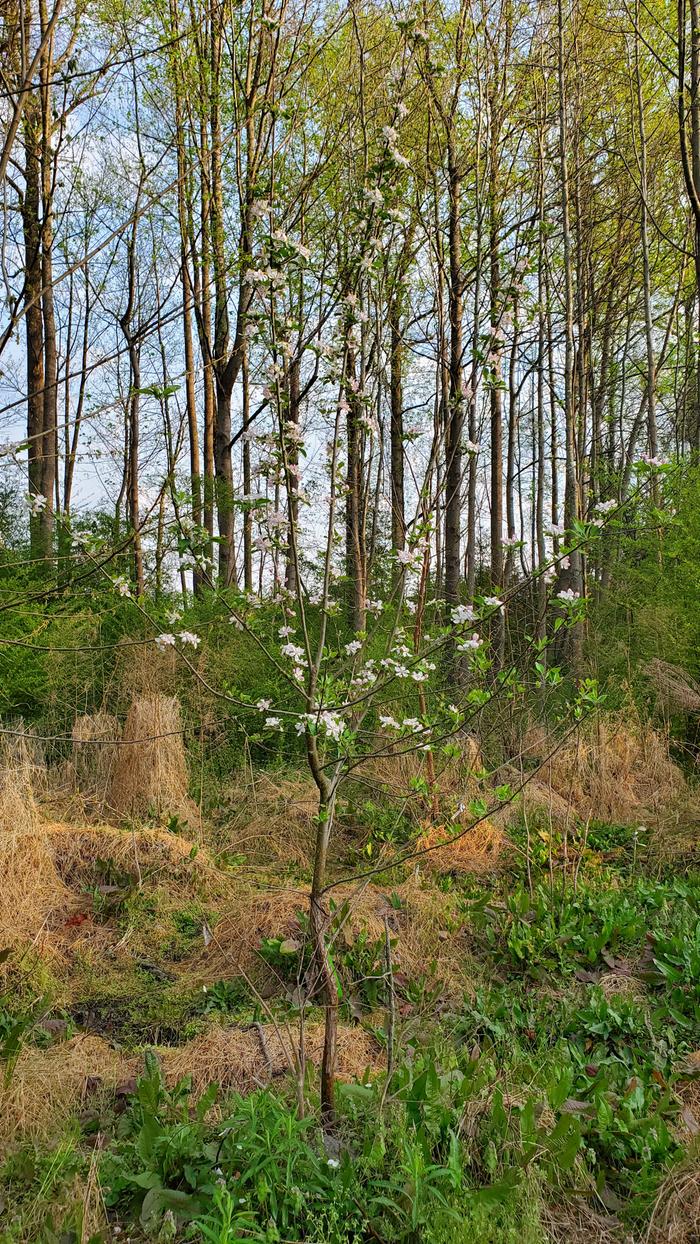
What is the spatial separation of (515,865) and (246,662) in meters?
3.28

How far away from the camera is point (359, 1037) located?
9.19 ft

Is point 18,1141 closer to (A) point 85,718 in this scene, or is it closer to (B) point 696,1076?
(B) point 696,1076

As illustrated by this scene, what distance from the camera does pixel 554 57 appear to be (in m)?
7.65

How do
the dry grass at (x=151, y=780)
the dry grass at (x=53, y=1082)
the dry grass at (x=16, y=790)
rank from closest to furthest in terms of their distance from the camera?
the dry grass at (x=53, y=1082), the dry grass at (x=16, y=790), the dry grass at (x=151, y=780)

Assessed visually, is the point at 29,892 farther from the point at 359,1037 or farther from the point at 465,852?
the point at 465,852

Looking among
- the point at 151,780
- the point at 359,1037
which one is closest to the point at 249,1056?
the point at 359,1037

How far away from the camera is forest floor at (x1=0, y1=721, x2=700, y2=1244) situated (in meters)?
1.82

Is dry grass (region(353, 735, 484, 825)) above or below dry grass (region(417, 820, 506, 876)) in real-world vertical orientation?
above

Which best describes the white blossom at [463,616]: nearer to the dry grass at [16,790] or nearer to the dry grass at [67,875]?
the dry grass at [67,875]

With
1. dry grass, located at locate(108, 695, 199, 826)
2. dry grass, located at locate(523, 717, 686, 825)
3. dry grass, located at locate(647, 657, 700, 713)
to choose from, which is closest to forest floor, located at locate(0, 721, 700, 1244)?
dry grass, located at locate(523, 717, 686, 825)

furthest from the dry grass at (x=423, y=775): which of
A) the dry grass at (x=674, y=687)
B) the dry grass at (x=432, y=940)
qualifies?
the dry grass at (x=674, y=687)

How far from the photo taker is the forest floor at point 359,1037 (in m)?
1.82

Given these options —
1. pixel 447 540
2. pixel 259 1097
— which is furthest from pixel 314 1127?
pixel 447 540

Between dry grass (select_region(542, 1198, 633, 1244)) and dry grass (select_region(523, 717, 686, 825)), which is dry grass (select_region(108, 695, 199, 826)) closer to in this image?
dry grass (select_region(523, 717, 686, 825))
